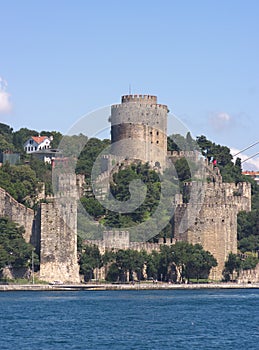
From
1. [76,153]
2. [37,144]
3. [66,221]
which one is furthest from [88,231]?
[37,144]

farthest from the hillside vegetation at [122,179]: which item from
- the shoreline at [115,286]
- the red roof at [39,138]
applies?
the red roof at [39,138]

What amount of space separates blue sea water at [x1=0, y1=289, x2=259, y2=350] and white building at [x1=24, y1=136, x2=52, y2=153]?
4813 cm

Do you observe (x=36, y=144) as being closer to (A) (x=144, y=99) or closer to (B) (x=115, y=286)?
(A) (x=144, y=99)

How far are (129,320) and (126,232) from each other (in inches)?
935

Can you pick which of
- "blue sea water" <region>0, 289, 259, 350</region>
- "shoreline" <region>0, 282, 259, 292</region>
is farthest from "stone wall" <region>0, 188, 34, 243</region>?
"blue sea water" <region>0, 289, 259, 350</region>

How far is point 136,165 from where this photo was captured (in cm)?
10544

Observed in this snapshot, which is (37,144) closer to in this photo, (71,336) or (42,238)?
(42,238)

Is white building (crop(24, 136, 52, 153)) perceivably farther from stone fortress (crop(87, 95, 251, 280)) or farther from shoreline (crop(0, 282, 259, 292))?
shoreline (crop(0, 282, 259, 292))

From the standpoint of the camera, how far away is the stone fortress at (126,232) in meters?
85.9

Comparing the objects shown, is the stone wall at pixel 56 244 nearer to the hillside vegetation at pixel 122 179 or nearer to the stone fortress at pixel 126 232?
the stone fortress at pixel 126 232

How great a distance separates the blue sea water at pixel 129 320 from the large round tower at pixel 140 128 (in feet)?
80.7

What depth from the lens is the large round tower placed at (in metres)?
109

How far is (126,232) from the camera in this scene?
91188 millimetres

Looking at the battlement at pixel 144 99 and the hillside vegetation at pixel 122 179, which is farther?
the battlement at pixel 144 99
